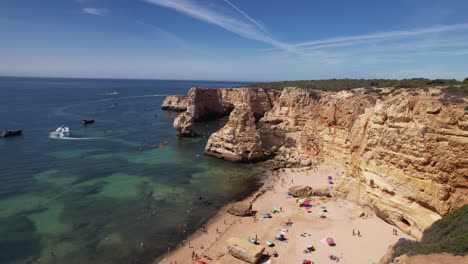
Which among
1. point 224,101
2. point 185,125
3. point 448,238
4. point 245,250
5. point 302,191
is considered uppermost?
point 448,238

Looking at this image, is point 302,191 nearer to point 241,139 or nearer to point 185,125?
point 241,139

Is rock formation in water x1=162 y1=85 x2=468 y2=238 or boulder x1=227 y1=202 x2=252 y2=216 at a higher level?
rock formation in water x1=162 y1=85 x2=468 y2=238

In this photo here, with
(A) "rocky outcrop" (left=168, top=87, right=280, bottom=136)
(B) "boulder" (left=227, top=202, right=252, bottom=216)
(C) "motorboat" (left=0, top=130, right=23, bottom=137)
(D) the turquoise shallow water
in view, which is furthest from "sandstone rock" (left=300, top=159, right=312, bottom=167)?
(C) "motorboat" (left=0, top=130, right=23, bottom=137)

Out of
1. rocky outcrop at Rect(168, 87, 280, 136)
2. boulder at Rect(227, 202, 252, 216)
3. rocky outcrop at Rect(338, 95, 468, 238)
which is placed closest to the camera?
rocky outcrop at Rect(338, 95, 468, 238)

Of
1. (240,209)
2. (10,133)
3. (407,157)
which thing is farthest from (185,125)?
(407,157)

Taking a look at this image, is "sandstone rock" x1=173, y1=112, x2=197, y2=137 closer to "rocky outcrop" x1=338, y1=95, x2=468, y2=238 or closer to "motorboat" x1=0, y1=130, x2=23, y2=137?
"motorboat" x1=0, y1=130, x2=23, y2=137
